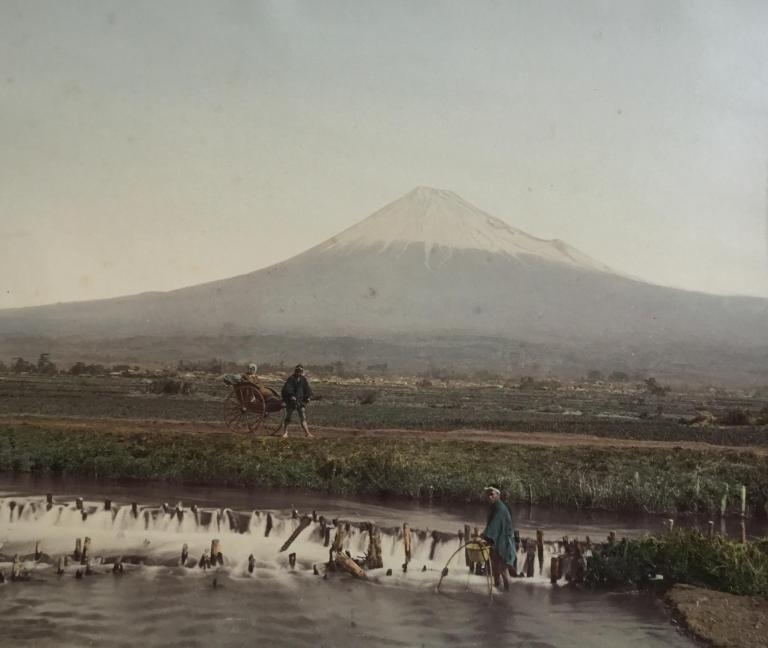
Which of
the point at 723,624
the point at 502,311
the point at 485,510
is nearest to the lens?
the point at 723,624

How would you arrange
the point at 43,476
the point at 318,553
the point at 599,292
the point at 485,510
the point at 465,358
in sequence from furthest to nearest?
the point at 599,292 → the point at 465,358 → the point at 43,476 → the point at 485,510 → the point at 318,553

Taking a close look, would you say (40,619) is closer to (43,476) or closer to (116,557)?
(116,557)

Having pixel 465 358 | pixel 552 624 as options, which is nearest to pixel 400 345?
pixel 465 358

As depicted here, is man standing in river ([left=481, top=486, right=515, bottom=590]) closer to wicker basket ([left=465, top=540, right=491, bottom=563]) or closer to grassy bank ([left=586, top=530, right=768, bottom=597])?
wicker basket ([left=465, top=540, right=491, bottom=563])

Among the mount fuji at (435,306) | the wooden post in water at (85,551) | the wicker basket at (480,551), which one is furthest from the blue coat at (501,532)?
the mount fuji at (435,306)

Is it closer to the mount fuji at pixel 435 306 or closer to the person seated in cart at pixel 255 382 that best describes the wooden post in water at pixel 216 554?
the person seated in cart at pixel 255 382

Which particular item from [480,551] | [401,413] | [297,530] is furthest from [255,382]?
[401,413]
